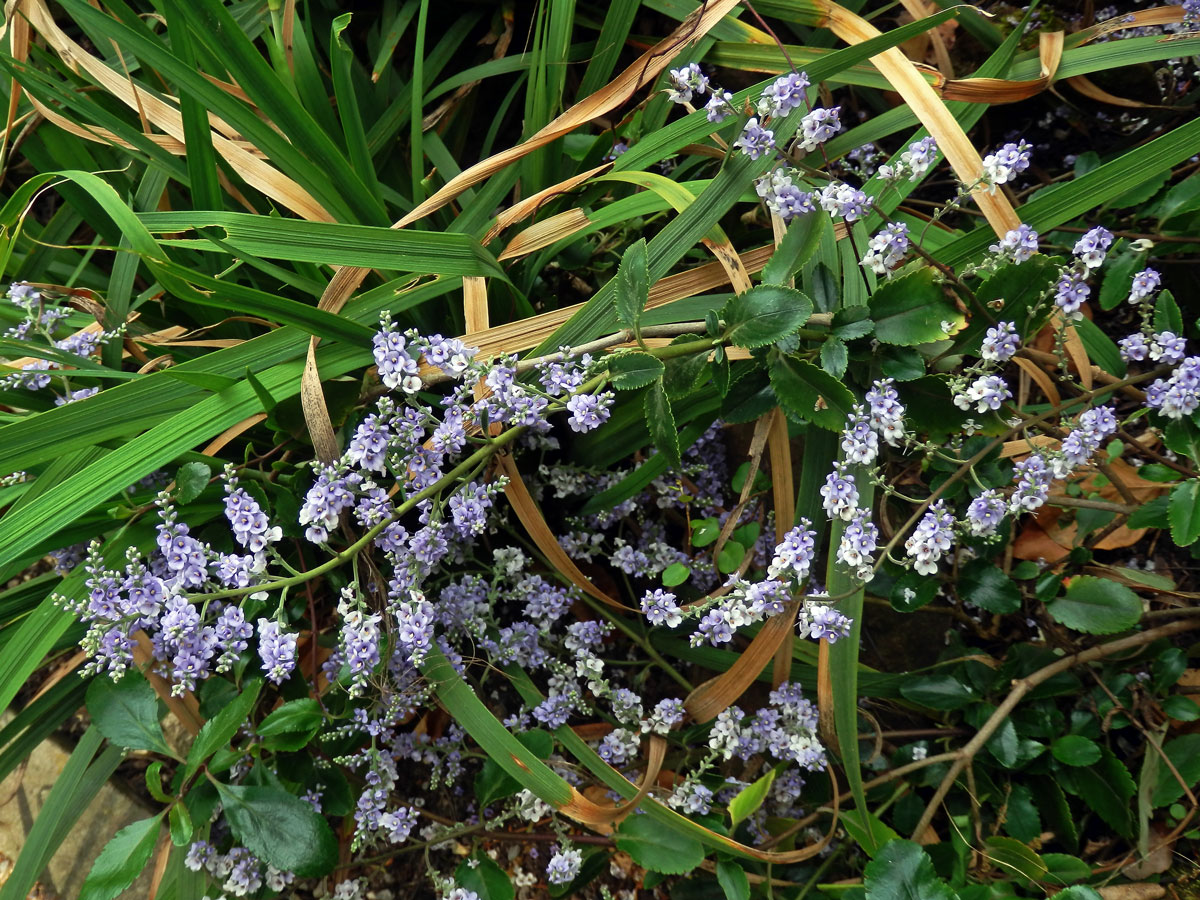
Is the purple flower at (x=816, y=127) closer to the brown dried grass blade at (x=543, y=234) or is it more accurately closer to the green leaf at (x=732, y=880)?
the brown dried grass blade at (x=543, y=234)

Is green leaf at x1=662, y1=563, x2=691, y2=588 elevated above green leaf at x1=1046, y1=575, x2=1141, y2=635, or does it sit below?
above

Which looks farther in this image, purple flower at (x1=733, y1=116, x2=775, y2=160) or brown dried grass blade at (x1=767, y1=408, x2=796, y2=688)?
brown dried grass blade at (x1=767, y1=408, x2=796, y2=688)

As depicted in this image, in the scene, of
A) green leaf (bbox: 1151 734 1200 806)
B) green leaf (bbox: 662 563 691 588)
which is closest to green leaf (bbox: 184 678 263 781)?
green leaf (bbox: 662 563 691 588)

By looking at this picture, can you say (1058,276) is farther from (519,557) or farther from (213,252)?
(213,252)


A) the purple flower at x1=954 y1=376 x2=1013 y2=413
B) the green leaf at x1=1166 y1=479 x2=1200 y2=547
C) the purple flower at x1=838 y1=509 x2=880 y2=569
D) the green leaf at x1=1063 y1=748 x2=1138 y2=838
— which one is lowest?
the green leaf at x1=1063 y1=748 x2=1138 y2=838

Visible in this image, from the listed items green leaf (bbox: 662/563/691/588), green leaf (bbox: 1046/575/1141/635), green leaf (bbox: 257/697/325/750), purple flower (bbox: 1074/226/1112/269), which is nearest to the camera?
purple flower (bbox: 1074/226/1112/269)

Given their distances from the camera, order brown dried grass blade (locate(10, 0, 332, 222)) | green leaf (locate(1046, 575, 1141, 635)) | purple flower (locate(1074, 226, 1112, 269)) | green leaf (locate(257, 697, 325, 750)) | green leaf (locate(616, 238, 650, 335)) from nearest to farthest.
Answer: purple flower (locate(1074, 226, 1112, 269)) < green leaf (locate(616, 238, 650, 335)) < green leaf (locate(257, 697, 325, 750)) < green leaf (locate(1046, 575, 1141, 635)) < brown dried grass blade (locate(10, 0, 332, 222))

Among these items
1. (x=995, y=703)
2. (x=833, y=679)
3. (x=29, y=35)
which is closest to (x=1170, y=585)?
(x=995, y=703)

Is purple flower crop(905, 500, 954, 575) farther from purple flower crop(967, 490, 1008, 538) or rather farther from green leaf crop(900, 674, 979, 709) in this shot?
green leaf crop(900, 674, 979, 709)
